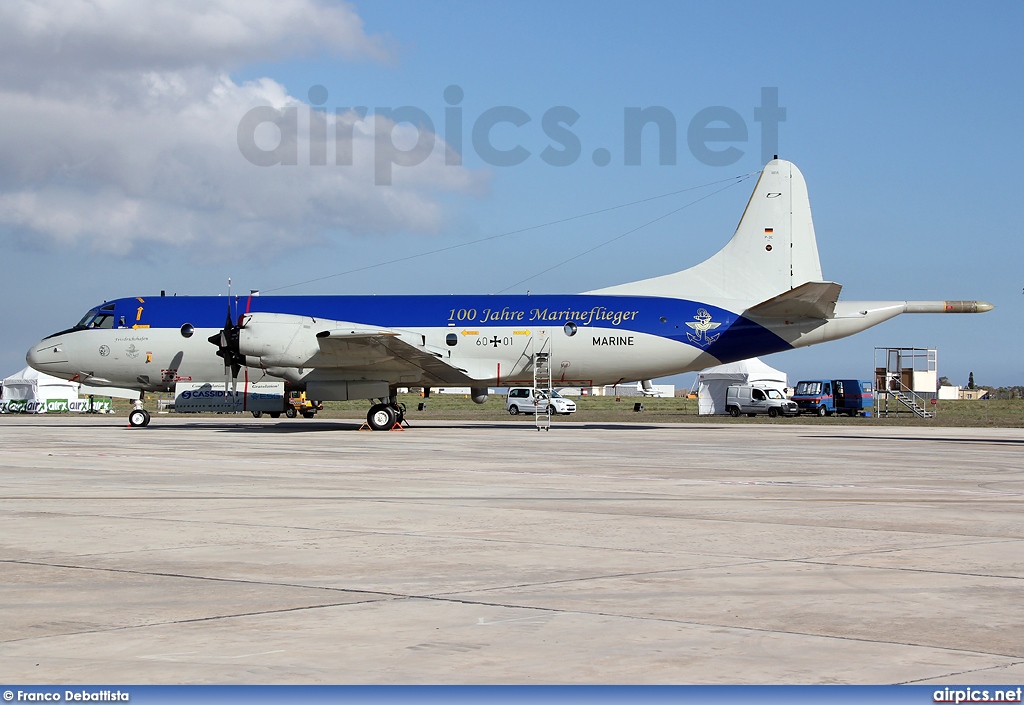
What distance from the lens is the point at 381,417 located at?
32969mm

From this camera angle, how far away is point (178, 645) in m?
5.36

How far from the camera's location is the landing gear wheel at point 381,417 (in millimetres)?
32969

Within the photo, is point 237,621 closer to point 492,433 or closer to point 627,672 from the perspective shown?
point 627,672

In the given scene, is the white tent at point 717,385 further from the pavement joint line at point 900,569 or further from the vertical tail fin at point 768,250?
the pavement joint line at point 900,569

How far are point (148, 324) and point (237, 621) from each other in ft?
101

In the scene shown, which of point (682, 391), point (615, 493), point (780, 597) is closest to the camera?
point (780, 597)

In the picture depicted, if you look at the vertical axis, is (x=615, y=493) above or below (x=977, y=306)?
below

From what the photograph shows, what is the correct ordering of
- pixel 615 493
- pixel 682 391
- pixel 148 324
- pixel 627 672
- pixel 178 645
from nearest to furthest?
pixel 627 672 < pixel 178 645 < pixel 615 493 < pixel 148 324 < pixel 682 391

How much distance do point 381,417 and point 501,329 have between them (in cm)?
505

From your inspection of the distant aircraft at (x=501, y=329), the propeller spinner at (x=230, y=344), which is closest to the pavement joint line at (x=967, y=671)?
the distant aircraft at (x=501, y=329)

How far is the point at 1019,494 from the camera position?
14148 millimetres

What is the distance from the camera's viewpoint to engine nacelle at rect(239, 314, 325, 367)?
31.5 meters

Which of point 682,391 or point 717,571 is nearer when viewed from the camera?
point 717,571

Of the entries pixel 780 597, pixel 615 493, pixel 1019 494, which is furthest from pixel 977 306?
pixel 780 597
